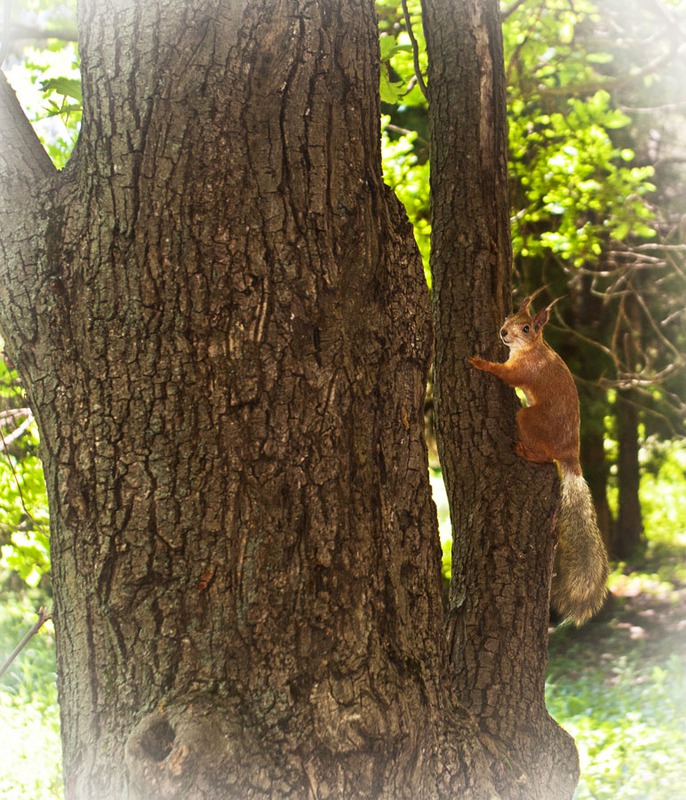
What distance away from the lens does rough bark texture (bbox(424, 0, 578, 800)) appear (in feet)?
8.13

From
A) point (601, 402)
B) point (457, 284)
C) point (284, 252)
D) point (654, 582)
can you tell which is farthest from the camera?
point (654, 582)

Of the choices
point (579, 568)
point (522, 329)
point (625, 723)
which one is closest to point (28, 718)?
point (625, 723)

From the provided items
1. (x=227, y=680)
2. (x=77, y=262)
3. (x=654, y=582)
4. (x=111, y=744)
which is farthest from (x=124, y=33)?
(x=654, y=582)

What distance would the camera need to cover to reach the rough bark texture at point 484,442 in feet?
8.13

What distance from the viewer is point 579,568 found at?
300 centimetres

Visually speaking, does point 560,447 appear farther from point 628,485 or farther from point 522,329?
point 628,485

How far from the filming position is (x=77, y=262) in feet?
6.00

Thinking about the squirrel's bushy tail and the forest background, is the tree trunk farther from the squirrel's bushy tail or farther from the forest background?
the squirrel's bushy tail

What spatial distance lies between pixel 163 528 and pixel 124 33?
3.42 feet

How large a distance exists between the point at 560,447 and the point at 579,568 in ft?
1.40

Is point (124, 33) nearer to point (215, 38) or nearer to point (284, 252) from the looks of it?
point (215, 38)

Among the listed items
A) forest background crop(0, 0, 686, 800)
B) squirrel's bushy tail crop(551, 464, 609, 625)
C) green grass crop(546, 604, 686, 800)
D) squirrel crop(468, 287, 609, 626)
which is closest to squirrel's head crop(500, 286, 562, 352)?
squirrel crop(468, 287, 609, 626)

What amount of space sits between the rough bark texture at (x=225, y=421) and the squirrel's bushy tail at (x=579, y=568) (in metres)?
1.16

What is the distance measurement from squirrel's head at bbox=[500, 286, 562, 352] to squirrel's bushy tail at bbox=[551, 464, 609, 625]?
636 millimetres
